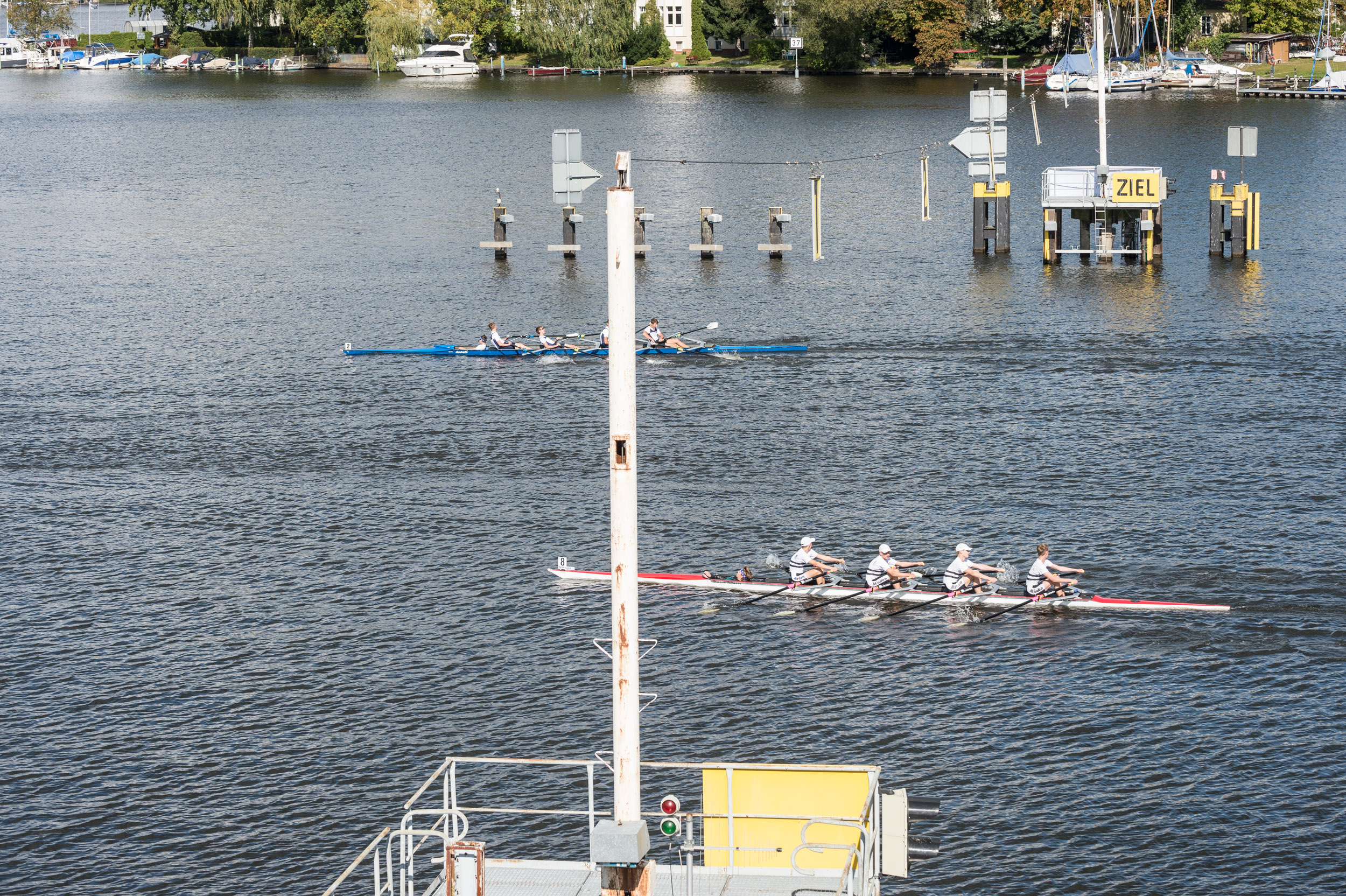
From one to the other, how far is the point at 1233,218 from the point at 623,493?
5754cm

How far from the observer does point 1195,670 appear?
2877cm

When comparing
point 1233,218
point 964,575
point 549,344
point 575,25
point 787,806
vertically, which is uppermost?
point 575,25

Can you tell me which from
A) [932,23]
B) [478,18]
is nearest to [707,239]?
[932,23]

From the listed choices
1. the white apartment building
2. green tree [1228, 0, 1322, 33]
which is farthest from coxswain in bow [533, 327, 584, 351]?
the white apartment building

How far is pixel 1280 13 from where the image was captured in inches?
5635

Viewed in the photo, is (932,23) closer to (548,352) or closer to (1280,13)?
(1280,13)

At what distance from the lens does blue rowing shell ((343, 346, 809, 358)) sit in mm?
53594

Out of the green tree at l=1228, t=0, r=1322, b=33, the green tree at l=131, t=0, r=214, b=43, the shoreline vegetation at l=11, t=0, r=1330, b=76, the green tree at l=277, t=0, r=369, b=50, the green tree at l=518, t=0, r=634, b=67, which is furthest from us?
the green tree at l=131, t=0, r=214, b=43

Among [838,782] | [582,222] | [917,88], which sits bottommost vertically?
[838,782]

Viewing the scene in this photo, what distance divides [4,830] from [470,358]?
31.0 metres

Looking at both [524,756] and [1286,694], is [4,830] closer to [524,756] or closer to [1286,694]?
[524,756]

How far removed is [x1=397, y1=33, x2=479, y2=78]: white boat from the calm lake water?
98.1 m

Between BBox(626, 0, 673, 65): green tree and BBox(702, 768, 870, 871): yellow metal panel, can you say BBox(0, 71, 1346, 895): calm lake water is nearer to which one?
BBox(702, 768, 870, 871): yellow metal panel

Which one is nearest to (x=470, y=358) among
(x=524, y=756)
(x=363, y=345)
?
(x=363, y=345)
